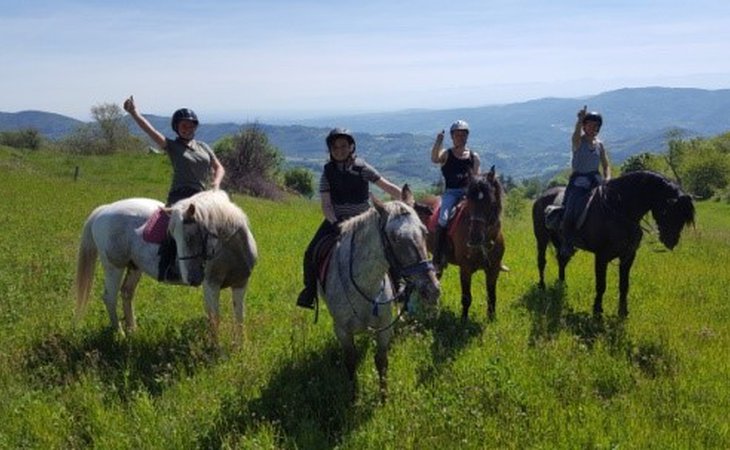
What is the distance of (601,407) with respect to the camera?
6.02 metres

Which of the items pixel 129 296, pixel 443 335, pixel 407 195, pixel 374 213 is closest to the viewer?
pixel 374 213

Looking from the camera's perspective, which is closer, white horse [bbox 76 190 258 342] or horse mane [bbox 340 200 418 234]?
horse mane [bbox 340 200 418 234]

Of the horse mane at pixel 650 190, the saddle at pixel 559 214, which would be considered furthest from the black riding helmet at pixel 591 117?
the saddle at pixel 559 214

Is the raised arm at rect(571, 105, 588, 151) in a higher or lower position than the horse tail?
higher

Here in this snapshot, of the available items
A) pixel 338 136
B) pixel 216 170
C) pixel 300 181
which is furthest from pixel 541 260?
pixel 300 181

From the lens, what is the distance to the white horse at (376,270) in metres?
5.06

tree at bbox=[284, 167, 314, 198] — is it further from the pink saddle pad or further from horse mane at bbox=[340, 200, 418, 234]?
horse mane at bbox=[340, 200, 418, 234]

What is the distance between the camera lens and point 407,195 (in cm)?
569

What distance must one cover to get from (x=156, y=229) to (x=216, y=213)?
132cm

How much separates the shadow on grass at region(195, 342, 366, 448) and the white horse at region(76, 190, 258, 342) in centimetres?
130

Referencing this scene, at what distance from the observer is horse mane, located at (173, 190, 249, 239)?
6.79m

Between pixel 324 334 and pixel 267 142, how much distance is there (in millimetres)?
52174

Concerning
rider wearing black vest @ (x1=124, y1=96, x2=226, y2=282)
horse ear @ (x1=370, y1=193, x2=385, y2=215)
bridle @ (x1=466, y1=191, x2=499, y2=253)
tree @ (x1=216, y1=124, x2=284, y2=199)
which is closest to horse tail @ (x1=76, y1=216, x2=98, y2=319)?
rider wearing black vest @ (x1=124, y1=96, x2=226, y2=282)

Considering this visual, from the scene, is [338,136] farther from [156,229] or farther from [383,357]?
[156,229]
